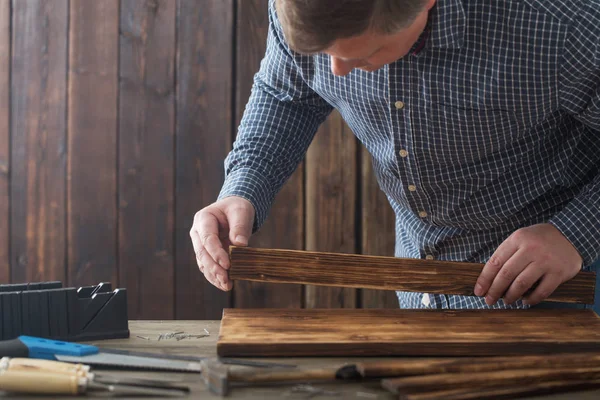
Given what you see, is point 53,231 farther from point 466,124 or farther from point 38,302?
point 466,124

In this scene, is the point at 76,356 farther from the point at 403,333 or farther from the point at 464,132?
the point at 464,132

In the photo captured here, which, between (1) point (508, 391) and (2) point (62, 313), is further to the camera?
(2) point (62, 313)

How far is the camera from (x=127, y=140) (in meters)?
2.41

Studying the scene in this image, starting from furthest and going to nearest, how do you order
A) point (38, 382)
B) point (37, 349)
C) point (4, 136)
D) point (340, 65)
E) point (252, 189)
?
point (4, 136) → point (252, 189) → point (340, 65) → point (37, 349) → point (38, 382)

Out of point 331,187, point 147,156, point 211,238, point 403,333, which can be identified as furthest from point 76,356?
point 331,187

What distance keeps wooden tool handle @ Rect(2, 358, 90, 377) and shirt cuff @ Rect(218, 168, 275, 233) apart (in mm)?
618

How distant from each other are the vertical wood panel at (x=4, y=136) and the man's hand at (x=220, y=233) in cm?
127

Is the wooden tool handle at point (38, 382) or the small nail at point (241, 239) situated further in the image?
the small nail at point (241, 239)

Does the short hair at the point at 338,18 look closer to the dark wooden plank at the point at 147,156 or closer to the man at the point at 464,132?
the man at the point at 464,132

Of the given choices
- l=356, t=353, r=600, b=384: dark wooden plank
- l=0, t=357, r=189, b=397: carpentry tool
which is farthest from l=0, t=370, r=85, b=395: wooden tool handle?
l=356, t=353, r=600, b=384: dark wooden plank

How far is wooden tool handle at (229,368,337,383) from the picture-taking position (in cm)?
92

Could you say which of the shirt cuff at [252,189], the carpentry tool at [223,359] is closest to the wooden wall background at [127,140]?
the shirt cuff at [252,189]

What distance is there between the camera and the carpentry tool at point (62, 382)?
879mm

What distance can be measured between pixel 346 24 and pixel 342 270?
471 millimetres
